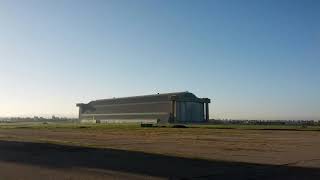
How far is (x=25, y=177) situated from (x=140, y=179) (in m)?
4.58

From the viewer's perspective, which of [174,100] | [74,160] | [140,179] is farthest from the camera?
[174,100]

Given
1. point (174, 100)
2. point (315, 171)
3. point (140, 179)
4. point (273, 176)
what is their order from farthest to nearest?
point (174, 100)
point (315, 171)
point (273, 176)
point (140, 179)

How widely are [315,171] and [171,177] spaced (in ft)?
23.4

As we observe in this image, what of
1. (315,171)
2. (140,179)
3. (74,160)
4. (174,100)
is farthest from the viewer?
(174,100)

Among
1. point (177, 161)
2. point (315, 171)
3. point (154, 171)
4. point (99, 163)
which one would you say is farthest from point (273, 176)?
point (99, 163)

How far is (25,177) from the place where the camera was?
18.7 metres

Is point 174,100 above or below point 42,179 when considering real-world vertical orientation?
above

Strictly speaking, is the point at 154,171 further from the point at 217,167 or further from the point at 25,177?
the point at 25,177

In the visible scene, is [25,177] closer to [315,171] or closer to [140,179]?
[140,179]

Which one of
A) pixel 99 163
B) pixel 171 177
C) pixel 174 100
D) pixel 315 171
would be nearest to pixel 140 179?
pixel 171 177

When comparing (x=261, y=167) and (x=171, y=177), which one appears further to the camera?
(x=261, y=167)

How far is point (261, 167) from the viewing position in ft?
75.0

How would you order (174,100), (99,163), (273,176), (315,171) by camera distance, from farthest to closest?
(174,100), (99,163), (315,171), (273,176)

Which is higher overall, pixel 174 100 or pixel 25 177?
pixel 174 100
